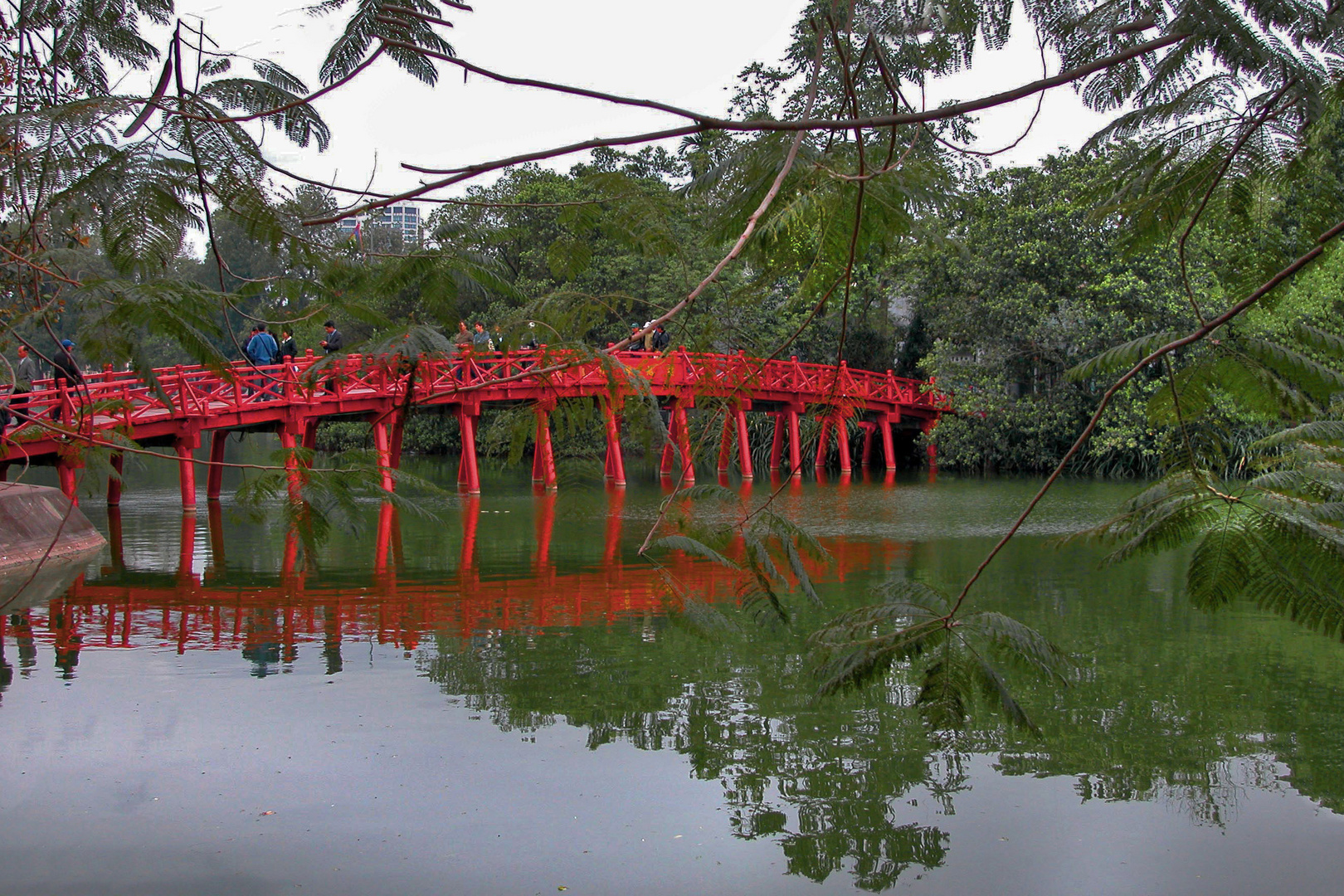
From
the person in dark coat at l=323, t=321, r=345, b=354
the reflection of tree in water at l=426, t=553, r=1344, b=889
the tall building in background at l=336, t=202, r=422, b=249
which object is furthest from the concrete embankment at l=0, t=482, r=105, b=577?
the tall building in background at l=336, t=202, r=422, b=249

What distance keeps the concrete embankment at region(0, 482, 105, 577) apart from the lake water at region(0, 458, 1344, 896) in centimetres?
128

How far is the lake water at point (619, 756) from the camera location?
3541 millimetres

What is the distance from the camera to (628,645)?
6.64 metres

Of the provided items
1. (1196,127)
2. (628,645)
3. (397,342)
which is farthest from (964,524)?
(397,342)

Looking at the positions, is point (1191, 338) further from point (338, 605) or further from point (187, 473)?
point (187, 473)

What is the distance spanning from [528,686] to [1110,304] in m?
18.3

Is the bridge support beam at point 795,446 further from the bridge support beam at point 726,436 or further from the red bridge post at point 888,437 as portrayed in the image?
the red bridge post at point 888,437

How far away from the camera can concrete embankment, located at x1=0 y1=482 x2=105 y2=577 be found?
358 inches

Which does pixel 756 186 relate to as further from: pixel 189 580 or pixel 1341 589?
pixel 189 580

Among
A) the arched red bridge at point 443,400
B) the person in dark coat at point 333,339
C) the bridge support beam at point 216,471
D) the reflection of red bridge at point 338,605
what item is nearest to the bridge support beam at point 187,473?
the arched red bridge at point 443,400

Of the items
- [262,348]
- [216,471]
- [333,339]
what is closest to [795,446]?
[333,339]

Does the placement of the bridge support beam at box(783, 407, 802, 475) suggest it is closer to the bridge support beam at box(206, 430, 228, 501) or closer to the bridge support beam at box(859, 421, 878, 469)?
the bridge support beam at box(859, 421, 878, 469)

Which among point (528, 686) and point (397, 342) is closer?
point (397, 342)

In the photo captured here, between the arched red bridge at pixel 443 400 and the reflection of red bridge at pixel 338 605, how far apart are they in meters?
0.99
